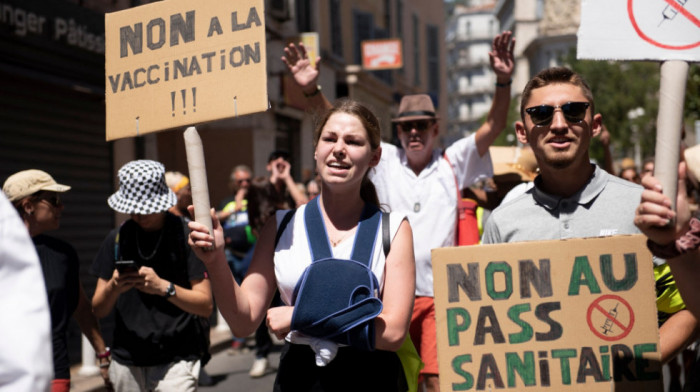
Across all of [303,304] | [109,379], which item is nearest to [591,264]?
[303,304]

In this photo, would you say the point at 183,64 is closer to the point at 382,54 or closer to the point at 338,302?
the point at 338,302

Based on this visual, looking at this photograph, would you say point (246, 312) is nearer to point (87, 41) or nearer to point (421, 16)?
point (87, 41)

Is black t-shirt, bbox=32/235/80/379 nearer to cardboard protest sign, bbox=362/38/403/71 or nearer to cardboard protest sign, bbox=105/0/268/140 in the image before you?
cardboard protest sign, bbox=105/0/268/140

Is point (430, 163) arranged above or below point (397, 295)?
above

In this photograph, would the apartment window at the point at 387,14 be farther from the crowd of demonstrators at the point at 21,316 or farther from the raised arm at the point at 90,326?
the crowd of demonstrators at the point at 21,316

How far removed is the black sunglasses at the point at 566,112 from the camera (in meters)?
3.13

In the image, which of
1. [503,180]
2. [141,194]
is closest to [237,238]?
[503,180]

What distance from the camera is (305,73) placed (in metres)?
4.44

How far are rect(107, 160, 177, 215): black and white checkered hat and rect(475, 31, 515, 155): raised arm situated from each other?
1925 millimetres

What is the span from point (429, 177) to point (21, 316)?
152 inches

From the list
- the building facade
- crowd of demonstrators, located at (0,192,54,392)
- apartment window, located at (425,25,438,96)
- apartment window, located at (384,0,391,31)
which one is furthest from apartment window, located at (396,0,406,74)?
the building facade

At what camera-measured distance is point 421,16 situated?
37.3 meters

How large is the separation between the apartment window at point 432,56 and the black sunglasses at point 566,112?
35734 mm

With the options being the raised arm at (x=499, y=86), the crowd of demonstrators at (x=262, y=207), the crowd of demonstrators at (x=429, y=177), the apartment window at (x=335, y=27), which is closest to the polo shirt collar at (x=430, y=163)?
the crowd of demonstrators at (x=429, y=177)
